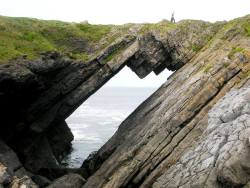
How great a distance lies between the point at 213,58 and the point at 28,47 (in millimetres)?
16841

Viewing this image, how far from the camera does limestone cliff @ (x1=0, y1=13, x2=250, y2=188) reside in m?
28.0

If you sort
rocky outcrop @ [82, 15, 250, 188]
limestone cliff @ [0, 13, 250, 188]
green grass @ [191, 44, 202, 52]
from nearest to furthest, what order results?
limestone cliff @ [0, 13, 250, 188] < rocky outcrop @ [82, 15, 250, 188] < green grass @ [191, 44, 202, 52]

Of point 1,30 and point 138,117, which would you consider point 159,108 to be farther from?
point 1,30

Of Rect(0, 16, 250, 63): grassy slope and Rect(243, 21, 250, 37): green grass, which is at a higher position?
Rect(0, 16, 250, 63): grassy slope

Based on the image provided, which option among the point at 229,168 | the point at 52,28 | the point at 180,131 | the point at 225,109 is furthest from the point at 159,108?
the point at 52,28

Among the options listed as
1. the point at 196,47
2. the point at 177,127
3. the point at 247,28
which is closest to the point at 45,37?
the point at 196,47

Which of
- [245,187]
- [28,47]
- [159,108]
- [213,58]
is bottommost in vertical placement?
[245,187]

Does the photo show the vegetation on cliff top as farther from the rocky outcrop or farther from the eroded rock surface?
the eroded rock surface

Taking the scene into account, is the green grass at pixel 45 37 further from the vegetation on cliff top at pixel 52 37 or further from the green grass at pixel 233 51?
the green grass at pixel 233 51

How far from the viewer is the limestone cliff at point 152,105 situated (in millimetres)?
27969

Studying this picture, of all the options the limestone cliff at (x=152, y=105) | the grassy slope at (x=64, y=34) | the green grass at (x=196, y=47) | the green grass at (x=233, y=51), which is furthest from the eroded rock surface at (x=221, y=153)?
the green grass at (x=196, y=47)

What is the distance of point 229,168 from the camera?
2533cm

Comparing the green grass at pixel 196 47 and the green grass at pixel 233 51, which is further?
Result: the green grass at pixel 196 47

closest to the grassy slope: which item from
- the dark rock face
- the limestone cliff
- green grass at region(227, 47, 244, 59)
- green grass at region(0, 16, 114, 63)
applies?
green grass at region(0, 16, 114, 63)
